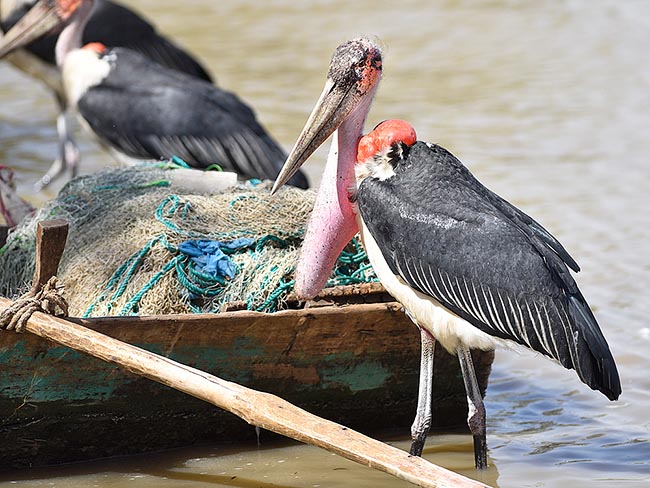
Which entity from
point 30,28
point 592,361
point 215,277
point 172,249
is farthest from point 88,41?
point 592,361

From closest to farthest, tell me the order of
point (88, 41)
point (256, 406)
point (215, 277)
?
1. point (256, 406)
2. point (215, 277)
3. point (88, 41)

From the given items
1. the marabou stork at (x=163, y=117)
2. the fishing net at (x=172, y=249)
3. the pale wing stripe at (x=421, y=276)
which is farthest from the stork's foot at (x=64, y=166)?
the pale wing stripe at (x=421, y=276)

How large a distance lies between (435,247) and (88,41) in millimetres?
5935

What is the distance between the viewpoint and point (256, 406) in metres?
4.09

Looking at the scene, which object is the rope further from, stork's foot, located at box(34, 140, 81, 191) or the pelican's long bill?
stork's foot, located at box(34, 140, 81, 191)

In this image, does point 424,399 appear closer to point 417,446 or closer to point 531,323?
point 417,446

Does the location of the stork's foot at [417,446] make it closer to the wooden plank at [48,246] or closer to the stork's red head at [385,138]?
the stork's red head at [385,138]

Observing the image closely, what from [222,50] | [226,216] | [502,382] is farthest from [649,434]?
[222,50]

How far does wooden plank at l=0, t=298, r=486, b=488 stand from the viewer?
3.83m

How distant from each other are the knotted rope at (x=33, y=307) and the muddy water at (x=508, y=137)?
2.28 ft

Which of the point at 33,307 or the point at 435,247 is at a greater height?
the point at 435,247

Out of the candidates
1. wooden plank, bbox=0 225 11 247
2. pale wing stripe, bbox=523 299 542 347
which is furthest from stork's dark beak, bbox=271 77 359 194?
wooden plank, bbox=0 225 11 247

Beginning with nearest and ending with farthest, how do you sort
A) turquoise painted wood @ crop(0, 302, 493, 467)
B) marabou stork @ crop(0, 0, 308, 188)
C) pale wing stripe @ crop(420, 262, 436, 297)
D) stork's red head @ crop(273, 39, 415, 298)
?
pale wing stripe @ crop(420, 262, 436, 297)
turquoise painted wood @ crop(0, 302, 493, 467)
stork's red head @ crop(273, 39, 415, 298)
marabou stork @ crop(0, 0, 308, 188)

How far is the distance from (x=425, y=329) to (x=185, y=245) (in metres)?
1.17
